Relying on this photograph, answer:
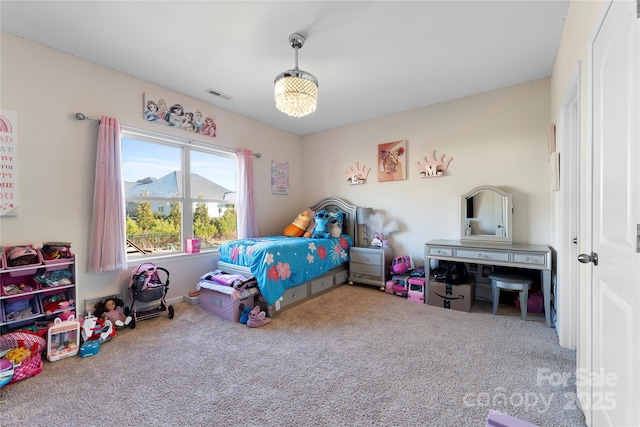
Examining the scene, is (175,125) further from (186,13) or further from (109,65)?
(186,13)

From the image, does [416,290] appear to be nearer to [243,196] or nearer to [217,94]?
[243,196]

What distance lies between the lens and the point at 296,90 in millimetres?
2164

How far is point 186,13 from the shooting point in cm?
202

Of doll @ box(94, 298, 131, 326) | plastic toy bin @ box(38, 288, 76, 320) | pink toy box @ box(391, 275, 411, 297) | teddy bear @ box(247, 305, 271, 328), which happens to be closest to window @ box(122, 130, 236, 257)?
doll @ box(94, 298, 131, 326)

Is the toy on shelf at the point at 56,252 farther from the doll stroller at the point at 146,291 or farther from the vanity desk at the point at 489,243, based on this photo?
the vanity desk at the point at 489,243

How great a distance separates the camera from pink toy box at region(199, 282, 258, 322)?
2768 mm

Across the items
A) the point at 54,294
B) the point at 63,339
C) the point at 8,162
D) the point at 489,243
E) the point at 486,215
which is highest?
the point at 8,162

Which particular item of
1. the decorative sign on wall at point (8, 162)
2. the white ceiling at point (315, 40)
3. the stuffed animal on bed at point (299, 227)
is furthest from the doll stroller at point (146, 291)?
the white ceiling at point (315, 40)

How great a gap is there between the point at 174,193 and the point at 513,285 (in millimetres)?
4003

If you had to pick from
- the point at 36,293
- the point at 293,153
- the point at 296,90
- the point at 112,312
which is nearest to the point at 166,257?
the point at 112,312

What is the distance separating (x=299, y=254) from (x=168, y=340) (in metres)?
1.53

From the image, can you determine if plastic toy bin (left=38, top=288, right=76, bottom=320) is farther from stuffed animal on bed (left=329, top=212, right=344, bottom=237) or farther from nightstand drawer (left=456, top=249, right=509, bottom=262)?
nightstand drawer (left=456, top=249, right=509, bottom=262)

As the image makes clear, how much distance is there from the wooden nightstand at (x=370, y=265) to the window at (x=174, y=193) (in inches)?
73.5

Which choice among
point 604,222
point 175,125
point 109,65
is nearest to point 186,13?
point 109,65
